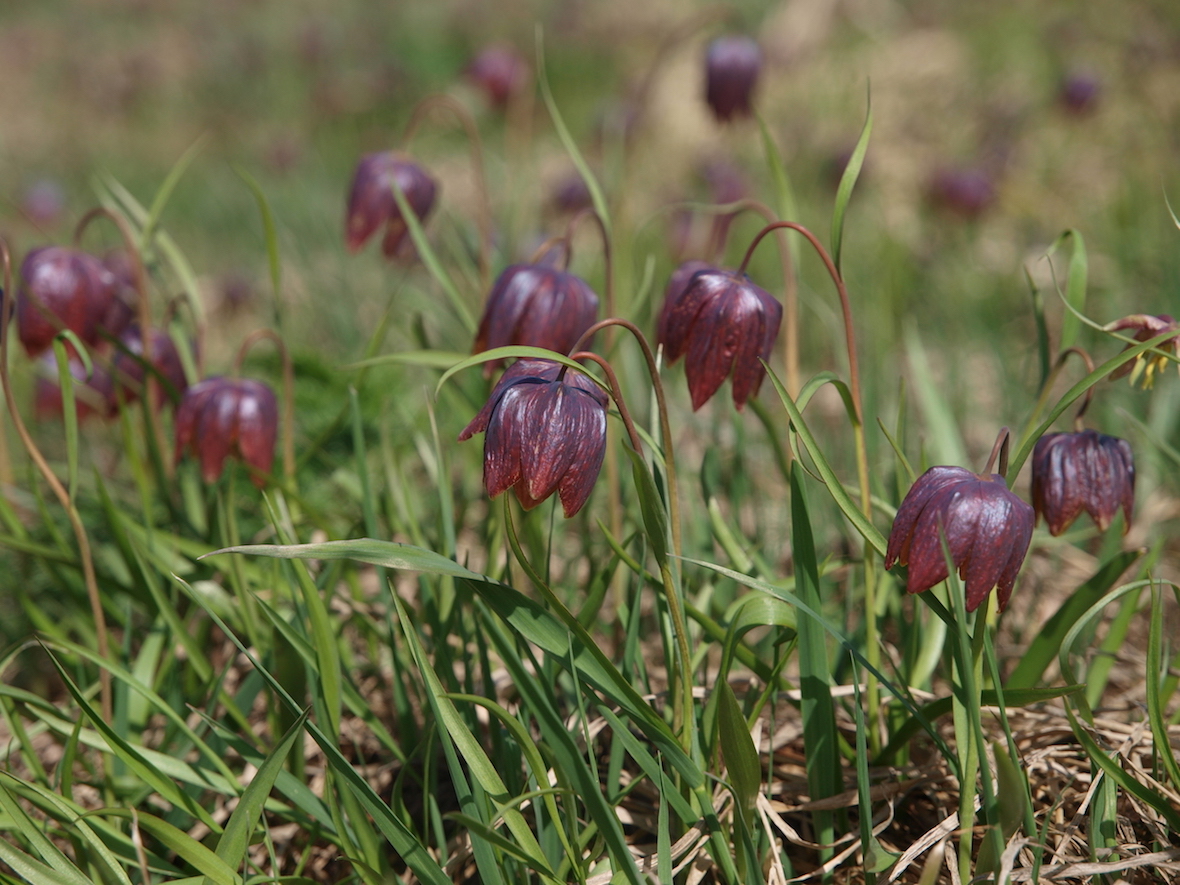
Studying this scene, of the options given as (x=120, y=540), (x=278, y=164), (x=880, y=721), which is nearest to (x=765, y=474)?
(x=880, y=721)

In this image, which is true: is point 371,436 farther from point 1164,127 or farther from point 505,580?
point 1164,127

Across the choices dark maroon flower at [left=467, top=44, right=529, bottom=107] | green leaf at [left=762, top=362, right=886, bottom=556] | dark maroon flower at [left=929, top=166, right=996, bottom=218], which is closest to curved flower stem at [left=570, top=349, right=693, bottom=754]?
green leaf at [left=762, top=362, right=886, bottom=556]

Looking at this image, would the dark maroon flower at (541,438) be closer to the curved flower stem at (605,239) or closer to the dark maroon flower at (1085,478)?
the curved flower stem at (605,239)

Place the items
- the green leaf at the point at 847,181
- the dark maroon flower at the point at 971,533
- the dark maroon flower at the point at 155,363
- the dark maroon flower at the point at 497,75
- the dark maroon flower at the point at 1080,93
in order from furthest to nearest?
the dark maroon flower at the point at 1080,93
the dark maroon flower at the point at 497,75
the dark maroon flower at the point at 155,363
the green leaf at the point at 847,181
the dark maroon flower at the point at 971,533

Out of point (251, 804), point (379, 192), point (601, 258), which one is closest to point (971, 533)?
point (251, 804)

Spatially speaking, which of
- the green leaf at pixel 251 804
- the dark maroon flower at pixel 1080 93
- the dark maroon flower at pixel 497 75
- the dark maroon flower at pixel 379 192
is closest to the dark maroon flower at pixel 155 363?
the dark maroon flower at pixel 379 192

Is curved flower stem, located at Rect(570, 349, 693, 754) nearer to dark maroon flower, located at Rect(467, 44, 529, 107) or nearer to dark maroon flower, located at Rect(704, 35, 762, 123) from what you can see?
dark maroon flower, located at Rect(704, 35, 762, 123)

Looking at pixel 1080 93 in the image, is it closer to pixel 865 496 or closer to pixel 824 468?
pixel 865 496
